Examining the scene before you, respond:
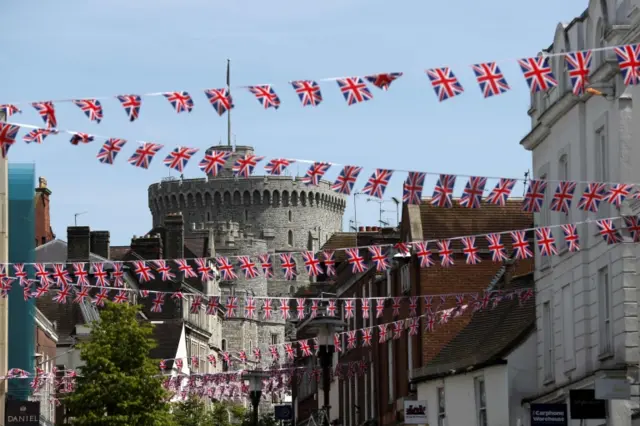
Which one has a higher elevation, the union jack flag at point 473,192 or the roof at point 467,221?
the roof at point 467,221

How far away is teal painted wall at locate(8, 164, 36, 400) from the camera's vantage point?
59219mm

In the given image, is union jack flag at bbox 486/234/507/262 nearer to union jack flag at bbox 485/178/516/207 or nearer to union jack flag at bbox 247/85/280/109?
union jack flag at bbox 485/178/516/207

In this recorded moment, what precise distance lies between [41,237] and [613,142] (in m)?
62.0

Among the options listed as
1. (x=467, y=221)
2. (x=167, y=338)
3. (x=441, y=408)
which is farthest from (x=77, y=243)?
(x=441, y=408)

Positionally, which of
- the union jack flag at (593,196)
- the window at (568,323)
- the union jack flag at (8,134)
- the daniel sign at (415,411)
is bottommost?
the daniel sign at (415,411)

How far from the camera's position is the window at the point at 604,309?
35.1 meters

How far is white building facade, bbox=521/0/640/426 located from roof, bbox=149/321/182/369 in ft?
168

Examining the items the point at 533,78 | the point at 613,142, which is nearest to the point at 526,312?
the point at 613,142

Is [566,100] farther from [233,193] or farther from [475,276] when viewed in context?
[233,193]

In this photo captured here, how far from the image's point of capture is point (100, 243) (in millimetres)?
92750

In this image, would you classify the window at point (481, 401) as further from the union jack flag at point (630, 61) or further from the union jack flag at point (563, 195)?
the union jack flag at point (630, 61)

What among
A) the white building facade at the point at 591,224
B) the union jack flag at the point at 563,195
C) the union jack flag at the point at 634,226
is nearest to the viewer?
the union jack flag at the point at 563,195

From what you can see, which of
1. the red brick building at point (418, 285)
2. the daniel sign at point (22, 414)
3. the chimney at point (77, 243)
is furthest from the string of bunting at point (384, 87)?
the chimney at point (77, 243)

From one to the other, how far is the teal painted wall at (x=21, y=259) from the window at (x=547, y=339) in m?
21.6
